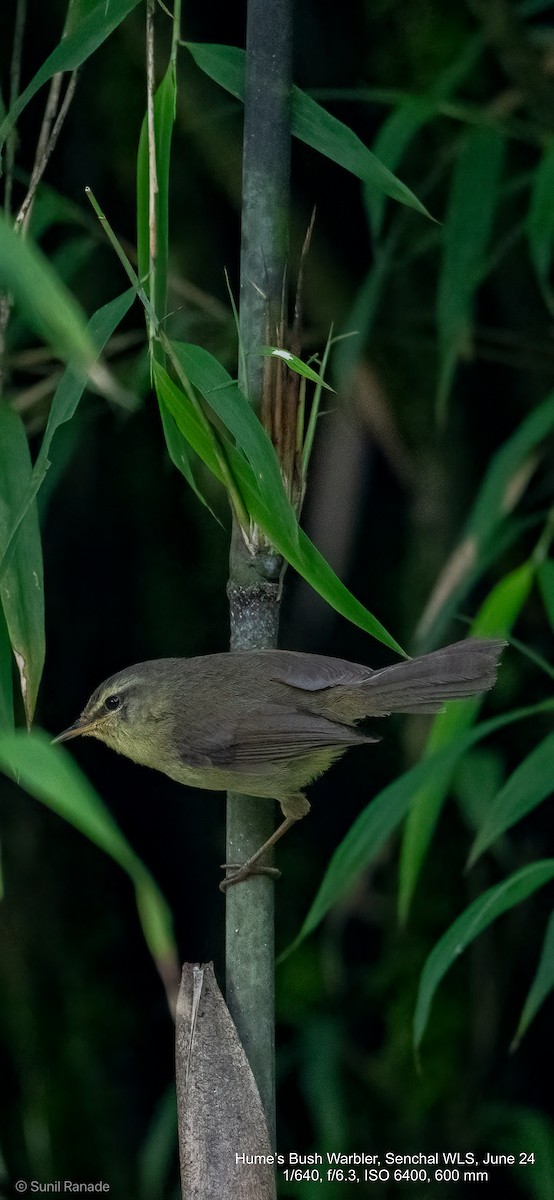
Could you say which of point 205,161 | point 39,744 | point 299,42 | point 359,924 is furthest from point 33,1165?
point 299,42

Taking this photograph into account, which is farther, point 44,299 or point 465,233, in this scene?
point 465,233

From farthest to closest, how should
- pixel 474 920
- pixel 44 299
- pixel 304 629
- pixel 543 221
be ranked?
pixel 304 629
pixel 543 221
pixel 474 920
pixel 44 299

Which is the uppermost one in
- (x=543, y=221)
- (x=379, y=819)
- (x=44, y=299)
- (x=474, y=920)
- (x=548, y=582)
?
(x=543, y=221)

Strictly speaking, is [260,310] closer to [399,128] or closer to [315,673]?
[315,673]

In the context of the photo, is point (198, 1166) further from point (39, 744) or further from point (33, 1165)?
point (33, 1165)

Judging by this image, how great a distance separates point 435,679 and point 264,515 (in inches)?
13.4

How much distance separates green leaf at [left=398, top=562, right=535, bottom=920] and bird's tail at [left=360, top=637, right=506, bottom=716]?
0.46 m

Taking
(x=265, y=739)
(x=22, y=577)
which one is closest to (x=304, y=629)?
(x=265, y=739)

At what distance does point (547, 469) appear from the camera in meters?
2.40

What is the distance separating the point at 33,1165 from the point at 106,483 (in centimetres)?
138

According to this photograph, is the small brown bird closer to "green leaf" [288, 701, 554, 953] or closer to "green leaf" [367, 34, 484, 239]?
"green leaf" [288, 701, 554, 953]

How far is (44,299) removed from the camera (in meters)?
0.89

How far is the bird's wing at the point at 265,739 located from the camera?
1.41 meters
